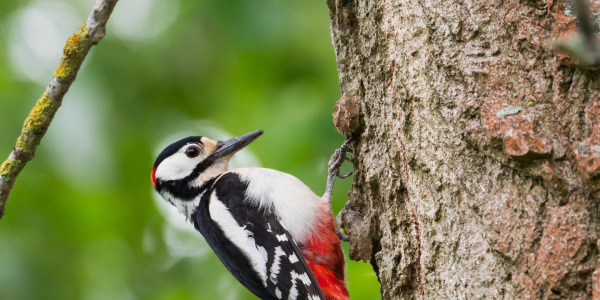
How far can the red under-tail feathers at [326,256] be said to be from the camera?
297 centimetres

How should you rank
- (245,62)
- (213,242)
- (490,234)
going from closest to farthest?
(490,234)
(213,242)
(245,62)

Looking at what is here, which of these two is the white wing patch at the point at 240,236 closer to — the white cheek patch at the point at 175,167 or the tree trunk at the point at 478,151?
the white cheek patch at the point at 175,167

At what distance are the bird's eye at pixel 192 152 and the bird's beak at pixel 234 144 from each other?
91 millimetres

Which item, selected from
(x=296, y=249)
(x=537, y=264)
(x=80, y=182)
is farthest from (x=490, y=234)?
(x=80, y=182)

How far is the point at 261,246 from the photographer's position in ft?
9.68

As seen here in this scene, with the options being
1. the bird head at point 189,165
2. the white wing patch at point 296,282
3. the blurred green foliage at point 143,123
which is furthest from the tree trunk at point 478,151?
the bird head at point 189,165

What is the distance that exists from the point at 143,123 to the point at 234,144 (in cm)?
96

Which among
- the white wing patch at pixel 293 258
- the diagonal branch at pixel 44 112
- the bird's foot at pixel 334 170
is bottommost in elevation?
the white wing patch at pixel 293 258

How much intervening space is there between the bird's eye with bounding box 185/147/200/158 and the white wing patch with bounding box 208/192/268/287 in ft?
1.63

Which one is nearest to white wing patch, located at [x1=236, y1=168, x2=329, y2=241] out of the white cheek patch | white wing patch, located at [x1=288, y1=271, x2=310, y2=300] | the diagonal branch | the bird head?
white wing patch, located at [x1=288, y1=271, x2=310, y2=300]

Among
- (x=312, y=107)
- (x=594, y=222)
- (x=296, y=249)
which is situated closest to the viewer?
(x=594, y=222)

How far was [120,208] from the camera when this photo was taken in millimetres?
3854

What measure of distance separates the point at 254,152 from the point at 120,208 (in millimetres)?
1027

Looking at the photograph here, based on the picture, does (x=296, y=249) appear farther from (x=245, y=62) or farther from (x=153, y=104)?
(x=153, y=104)
